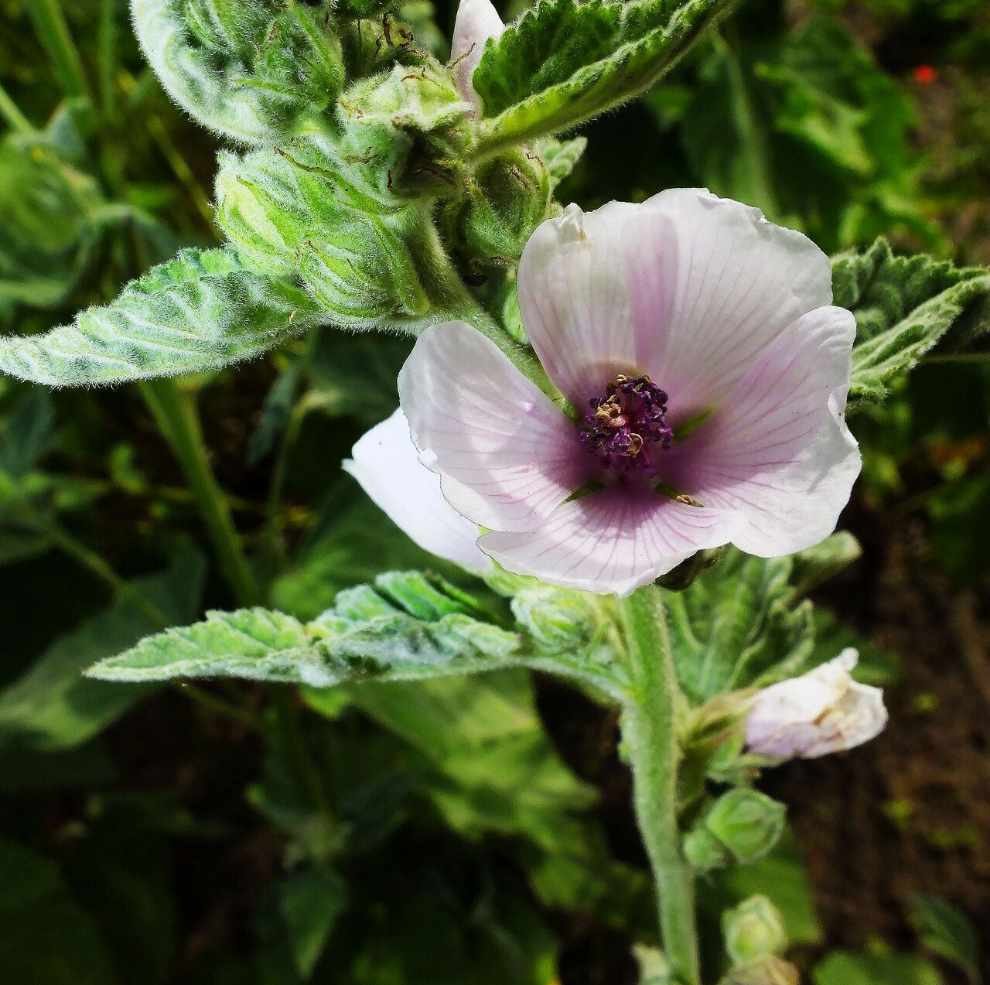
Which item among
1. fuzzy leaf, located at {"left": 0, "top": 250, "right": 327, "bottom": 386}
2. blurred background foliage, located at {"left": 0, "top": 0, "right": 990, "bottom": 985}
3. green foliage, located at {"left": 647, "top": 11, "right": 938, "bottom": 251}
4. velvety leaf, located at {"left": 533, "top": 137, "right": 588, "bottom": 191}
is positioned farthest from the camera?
green foliage, located at {"left": 647, "top": 11, "right": 938, "bottom": 251}

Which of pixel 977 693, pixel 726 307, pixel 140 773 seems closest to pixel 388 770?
pixel 140 773

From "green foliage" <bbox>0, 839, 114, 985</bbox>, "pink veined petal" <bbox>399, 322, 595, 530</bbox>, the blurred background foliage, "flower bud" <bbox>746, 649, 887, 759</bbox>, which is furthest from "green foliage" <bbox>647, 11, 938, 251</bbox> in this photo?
"green foliage" <bbox>0, 839, 114, 985</bbox>

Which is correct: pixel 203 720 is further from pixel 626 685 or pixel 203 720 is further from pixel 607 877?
pixel 626 685

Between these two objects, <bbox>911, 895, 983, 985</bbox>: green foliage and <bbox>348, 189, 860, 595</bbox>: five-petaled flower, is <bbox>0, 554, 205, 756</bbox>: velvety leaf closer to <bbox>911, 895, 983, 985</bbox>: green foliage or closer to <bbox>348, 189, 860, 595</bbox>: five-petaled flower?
<bbox>348, 189, 860, 595</bbox>: five-petaled flower

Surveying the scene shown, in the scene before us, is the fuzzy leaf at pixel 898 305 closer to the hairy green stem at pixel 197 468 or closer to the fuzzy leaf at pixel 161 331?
the fuzzy leaf at pixel 161 331

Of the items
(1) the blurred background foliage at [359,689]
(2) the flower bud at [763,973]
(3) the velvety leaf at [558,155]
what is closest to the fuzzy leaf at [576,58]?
(3) the velvety leaf at [558,155]

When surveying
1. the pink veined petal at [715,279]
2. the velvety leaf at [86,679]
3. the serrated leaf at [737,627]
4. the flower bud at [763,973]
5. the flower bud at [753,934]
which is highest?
the velvety leaf at [86,679]
